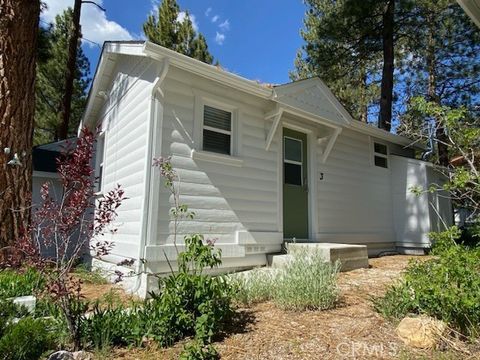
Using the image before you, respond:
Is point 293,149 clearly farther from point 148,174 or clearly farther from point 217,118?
point 148,174

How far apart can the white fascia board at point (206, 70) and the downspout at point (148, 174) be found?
134mm

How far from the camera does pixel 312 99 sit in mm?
7461

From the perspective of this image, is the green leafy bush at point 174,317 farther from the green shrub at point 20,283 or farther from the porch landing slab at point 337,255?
the porch landing slab at point 337,255

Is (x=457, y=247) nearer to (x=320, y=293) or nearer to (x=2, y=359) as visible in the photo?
(x=320, y=293)

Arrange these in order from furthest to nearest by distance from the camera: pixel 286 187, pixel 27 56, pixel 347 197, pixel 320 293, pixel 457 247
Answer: pixel 347 197 < pixel 286 187 < pixel 27 56 < pixel 320 293 < pixel 457 247

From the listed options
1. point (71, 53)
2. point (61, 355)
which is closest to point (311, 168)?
point (61, 355)

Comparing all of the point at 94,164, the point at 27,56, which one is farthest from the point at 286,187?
the point at 27,56

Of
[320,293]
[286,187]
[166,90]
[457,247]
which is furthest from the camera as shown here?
[286,187]

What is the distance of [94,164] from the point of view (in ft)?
29.3

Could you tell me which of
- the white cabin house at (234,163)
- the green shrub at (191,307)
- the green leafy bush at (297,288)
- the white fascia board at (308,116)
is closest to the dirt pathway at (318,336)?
the green leafy bush at (297,288)

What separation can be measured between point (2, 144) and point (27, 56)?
1.73m

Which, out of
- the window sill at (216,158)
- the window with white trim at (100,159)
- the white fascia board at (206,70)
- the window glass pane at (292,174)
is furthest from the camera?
the window with white trim at (100,159)

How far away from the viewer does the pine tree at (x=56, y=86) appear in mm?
17344
